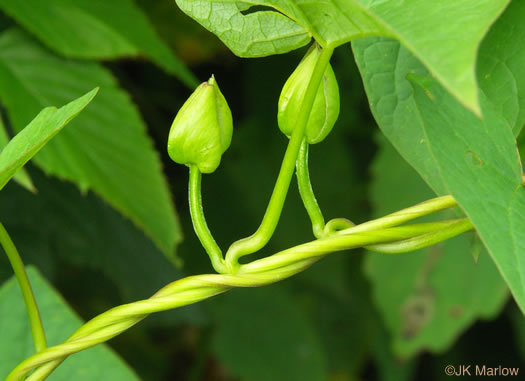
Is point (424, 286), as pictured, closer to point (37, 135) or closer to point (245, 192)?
point (245, 192)

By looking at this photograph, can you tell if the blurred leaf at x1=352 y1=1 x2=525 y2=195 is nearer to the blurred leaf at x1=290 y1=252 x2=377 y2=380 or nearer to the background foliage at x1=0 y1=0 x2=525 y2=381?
the background foliage at x1=0 y1=0 x2=525 y2=381

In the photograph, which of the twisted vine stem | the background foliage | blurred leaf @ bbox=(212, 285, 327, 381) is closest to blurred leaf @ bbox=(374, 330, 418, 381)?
the background foliage

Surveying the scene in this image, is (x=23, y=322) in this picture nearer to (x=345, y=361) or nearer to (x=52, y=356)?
(x=52, y=356)

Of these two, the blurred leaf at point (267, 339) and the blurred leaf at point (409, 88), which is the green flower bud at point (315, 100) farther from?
the blurred leaf at point (267, 339)

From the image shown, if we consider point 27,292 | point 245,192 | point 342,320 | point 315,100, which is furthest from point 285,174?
point 342,320

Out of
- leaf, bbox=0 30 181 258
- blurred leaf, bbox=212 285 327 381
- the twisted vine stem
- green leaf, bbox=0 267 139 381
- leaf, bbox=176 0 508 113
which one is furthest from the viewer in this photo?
blurred leaf, bbox=212 285 327 381

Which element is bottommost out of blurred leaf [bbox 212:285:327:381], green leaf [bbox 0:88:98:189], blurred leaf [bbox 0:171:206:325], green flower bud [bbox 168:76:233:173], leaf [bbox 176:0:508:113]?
blurred leaf [bbox 212:285:327:381]
